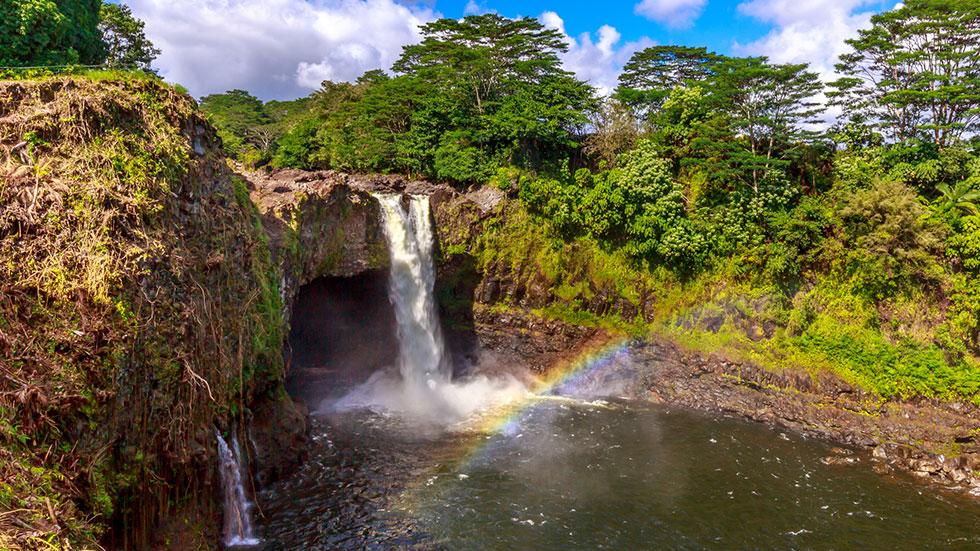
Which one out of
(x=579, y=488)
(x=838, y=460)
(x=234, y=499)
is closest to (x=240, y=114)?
(x=234, y=499)

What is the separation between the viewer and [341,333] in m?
27.3

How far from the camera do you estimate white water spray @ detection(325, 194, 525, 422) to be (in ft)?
83.8

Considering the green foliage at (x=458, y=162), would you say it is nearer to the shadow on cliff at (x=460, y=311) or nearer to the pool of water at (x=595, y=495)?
the shadow on cliff at (x=460, y=311)

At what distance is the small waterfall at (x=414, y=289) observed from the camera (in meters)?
26.0

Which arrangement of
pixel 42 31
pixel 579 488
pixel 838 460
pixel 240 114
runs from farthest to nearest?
pixel 240 114, pixel 42 31, pixel 838 460, pixel 579 488

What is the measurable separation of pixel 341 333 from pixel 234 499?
15.0 m

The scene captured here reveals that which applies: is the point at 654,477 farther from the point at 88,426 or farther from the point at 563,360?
the point at 88,426

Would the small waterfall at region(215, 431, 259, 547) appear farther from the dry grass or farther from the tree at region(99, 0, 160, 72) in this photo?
the tree at region(99, 0, 160, 72)

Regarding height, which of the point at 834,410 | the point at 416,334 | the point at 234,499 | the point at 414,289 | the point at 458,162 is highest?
the point at 458,162

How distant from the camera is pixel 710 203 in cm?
2853

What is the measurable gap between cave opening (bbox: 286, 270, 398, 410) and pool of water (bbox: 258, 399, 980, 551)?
5.14m

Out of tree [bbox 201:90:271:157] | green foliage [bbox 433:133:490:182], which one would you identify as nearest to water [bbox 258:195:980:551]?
green foliage [bbox 433:133:490:182]

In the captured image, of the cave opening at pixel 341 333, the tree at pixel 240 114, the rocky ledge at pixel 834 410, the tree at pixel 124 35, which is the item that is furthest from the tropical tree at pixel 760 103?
the tree at pixel 240 114

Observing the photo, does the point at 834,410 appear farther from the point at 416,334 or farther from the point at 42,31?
the point at 42,31
